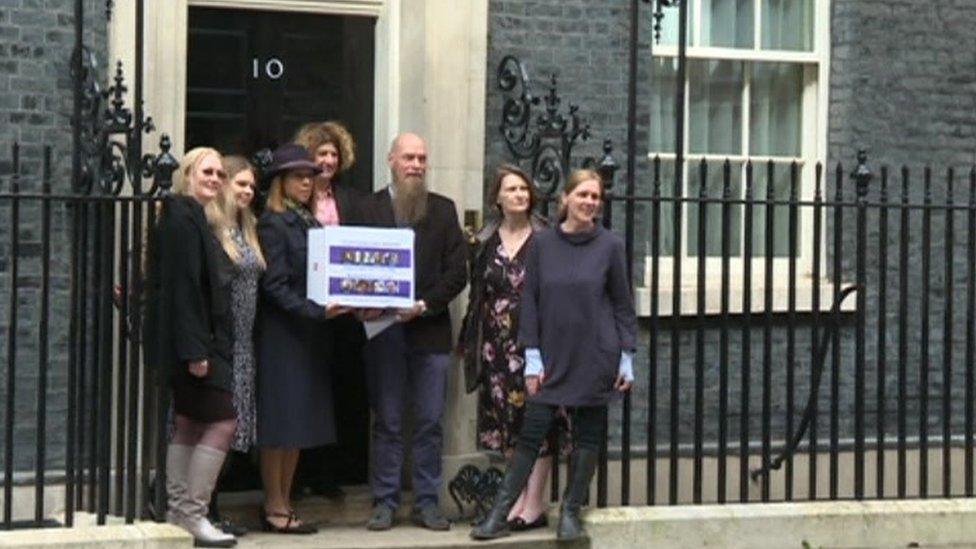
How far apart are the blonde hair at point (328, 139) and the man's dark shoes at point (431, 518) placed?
1.62 metres

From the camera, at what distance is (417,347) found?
10789 mm

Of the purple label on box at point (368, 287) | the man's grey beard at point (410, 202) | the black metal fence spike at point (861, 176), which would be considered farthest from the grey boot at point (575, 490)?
the black metal fence spike at point (861, 176)

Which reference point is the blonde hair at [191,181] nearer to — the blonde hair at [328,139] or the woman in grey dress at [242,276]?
the woman in grey dress at [242,276]

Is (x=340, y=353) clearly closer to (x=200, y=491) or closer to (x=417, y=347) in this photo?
(x=417, y=347)

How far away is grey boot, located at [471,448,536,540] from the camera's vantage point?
10.3 m

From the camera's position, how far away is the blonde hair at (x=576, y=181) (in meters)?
10.3

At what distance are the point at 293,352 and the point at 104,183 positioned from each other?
1.13 meters

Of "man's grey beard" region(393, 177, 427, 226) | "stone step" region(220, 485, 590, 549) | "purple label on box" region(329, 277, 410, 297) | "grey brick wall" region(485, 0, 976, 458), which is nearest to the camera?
"purple label on box" region(329, 277, 410, 297)

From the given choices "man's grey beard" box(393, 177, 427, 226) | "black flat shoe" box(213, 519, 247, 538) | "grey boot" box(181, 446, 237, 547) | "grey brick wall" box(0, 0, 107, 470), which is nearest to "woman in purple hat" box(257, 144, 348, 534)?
"black flat shoe" box(213, 519, 247, 538)

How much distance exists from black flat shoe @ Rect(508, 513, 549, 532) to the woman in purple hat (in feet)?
3.09

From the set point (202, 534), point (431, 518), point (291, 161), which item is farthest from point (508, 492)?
point (291, 161)

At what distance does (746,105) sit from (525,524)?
2.89 meters

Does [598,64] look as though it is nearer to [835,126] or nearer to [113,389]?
[835,126]

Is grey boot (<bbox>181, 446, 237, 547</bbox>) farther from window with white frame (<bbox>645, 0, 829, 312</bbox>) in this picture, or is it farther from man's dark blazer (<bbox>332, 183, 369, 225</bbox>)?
window with white frame (<bbox>645, 0, 829, 312</bbox>)
